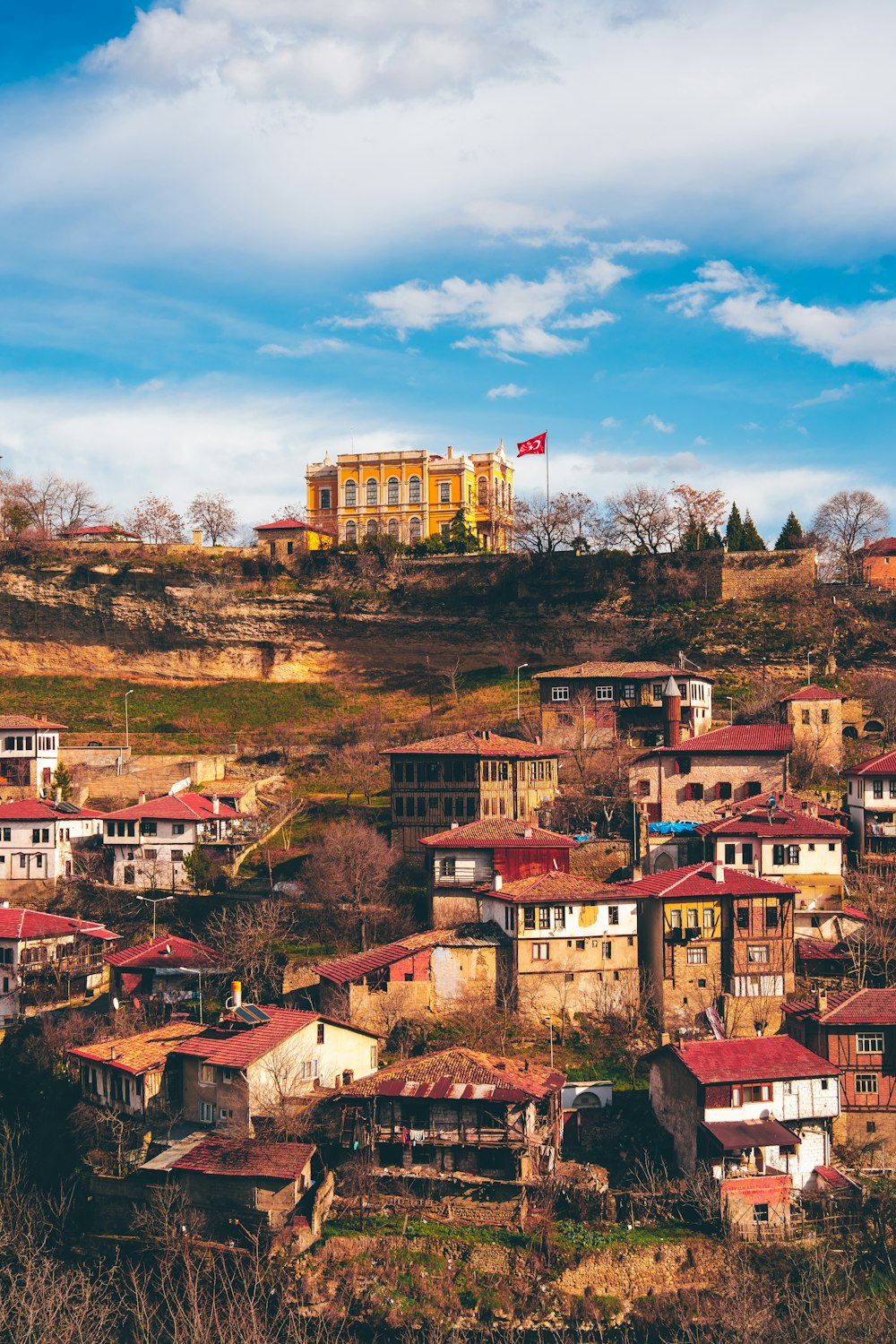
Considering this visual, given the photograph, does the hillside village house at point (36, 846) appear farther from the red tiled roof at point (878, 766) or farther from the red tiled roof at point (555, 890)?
the red tiled roof at point (878, 766)

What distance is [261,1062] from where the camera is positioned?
135ft

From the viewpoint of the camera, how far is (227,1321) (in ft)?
111

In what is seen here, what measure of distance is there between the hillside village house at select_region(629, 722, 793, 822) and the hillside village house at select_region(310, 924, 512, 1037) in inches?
550

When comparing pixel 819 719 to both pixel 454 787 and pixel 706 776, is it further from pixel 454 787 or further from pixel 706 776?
pixel 454 787

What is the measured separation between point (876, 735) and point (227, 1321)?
45267 millimetres

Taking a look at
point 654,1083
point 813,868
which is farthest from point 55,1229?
point 813,868

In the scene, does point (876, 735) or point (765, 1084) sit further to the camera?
point (876, 735)

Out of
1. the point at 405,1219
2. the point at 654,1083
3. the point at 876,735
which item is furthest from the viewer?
the point at 876,735

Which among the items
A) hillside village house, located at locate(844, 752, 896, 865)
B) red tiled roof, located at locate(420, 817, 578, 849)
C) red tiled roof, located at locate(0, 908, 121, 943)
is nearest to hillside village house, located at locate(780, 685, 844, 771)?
hillside village house, located at locate(844, 752, 896, 865)

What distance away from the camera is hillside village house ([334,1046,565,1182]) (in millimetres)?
39188

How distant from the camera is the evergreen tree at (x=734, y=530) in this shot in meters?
90.5

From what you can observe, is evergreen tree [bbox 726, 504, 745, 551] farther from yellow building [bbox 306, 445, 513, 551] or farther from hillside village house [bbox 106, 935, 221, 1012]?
hillside village house [bbox 106, 935, 221, 1012]

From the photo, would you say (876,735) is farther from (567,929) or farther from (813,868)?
(567,929)

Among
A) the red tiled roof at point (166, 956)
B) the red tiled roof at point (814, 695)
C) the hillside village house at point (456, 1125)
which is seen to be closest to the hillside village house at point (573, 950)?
the hillside village house at point (456, 1125)
